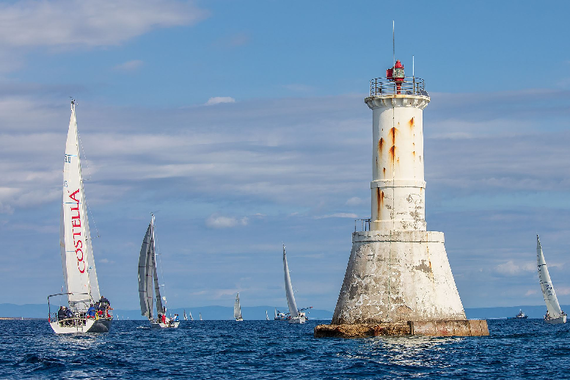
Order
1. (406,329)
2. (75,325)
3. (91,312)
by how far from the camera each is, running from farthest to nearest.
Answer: (91,312) → (75,325) → (406,329)

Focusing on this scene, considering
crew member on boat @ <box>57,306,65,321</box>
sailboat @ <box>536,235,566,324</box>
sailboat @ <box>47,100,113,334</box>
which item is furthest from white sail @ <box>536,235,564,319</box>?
crew member on boat @ <box>57,306,65,321</box>

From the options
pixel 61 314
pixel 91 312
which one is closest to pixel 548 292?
pixel 91 312

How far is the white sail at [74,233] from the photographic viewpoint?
2012 inches

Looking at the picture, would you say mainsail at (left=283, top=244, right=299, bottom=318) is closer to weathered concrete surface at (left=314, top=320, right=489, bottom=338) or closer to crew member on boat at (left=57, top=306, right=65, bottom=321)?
crew member on boat at (left=57, top=306, right=65, bottom=321)

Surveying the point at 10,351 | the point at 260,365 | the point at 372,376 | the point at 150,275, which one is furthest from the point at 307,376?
the point at 150,275

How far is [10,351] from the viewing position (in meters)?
39.0

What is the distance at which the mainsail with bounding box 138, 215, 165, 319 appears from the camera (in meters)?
73.1

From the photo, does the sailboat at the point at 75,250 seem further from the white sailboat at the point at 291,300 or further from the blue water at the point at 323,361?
the white sailboat at the point at 291,300

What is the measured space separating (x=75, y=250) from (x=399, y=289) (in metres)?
23.8

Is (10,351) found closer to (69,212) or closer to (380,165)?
(69,212)

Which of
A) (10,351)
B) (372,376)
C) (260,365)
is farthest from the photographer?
(10,351)

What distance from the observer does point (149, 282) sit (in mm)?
74688

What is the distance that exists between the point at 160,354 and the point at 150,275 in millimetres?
38793

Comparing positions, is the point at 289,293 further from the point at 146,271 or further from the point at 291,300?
the point at 146,271
